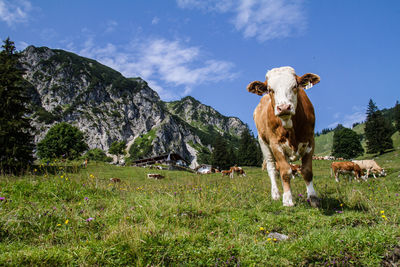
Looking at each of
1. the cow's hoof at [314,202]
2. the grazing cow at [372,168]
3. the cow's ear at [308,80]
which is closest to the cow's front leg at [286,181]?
Result: the cow's hoof at [314,202]

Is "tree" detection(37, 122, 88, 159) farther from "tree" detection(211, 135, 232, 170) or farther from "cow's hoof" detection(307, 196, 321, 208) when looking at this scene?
"cow's hoof" detection(307, 196, 321, 208)

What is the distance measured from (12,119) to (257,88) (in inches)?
1291

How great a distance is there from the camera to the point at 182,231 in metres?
3.72

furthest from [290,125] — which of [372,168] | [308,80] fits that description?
[372,168]

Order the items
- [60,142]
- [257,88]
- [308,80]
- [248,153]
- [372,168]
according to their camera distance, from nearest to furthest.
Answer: [308,80] → [257,88] → [372,168] → [60,142] → [248,153]

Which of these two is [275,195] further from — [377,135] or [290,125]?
[377,135]

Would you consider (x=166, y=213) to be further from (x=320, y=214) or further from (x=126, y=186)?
(x=126, y=186)

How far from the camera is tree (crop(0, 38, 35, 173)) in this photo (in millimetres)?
28062

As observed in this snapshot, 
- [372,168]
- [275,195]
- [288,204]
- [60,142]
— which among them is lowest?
[288,204]

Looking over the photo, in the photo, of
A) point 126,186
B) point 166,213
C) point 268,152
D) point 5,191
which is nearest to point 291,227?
point 166,213

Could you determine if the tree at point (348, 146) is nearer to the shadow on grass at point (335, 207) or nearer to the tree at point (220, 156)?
the tree at point (220, 156)

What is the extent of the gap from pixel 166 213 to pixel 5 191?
3.98 metres

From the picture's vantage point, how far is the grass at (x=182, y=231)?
9.67ft

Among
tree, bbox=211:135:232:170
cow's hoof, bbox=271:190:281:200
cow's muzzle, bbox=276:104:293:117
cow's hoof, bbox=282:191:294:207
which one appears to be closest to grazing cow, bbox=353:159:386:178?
cow's hoof, bbox=271:190:281:200
